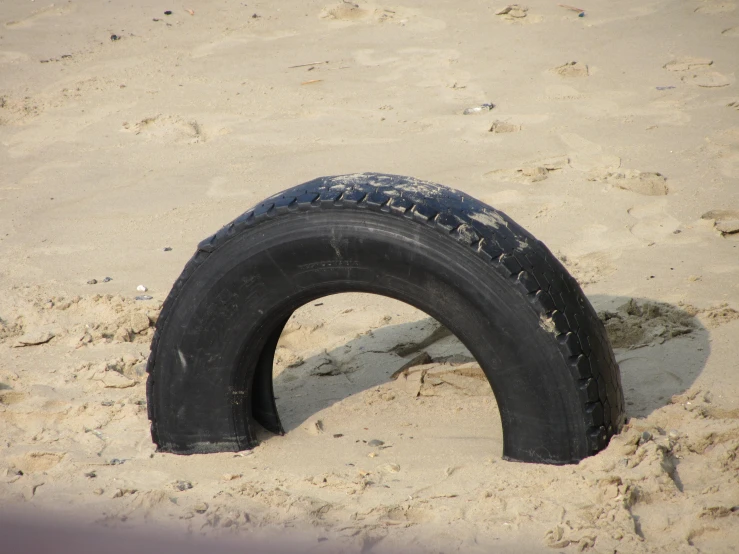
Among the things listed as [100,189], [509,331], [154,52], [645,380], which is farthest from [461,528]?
[154,52]

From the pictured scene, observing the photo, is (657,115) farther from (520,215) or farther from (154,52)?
(154,52)

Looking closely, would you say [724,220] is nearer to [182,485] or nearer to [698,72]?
[698,72]

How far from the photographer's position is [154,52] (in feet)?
28.8

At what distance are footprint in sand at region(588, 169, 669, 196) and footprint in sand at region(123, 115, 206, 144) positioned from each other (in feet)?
10.8

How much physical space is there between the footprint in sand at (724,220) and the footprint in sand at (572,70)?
2833 millimetres

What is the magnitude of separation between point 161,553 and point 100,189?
439cm

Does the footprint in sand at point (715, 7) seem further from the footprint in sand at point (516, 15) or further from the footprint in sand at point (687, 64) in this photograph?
the footprint in sand at point (516, 15)

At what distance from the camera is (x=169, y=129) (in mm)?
7117

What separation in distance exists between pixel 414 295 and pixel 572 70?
5.49 m

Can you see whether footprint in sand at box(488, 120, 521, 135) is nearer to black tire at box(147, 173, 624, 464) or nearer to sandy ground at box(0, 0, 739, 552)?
sandy ground at box(0, 0, 739, 552)

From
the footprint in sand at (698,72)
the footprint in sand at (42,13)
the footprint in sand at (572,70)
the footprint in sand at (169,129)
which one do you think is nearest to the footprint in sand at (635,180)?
the footprint in sand at (698,72)

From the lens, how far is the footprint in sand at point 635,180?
5.62m

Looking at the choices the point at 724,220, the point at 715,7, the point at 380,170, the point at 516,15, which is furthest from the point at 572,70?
the point at 724,220

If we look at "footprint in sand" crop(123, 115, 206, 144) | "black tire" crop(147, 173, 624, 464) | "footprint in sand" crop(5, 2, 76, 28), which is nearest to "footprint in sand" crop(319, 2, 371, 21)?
"footprint in sand" crop(123, 115, 206, 144)
